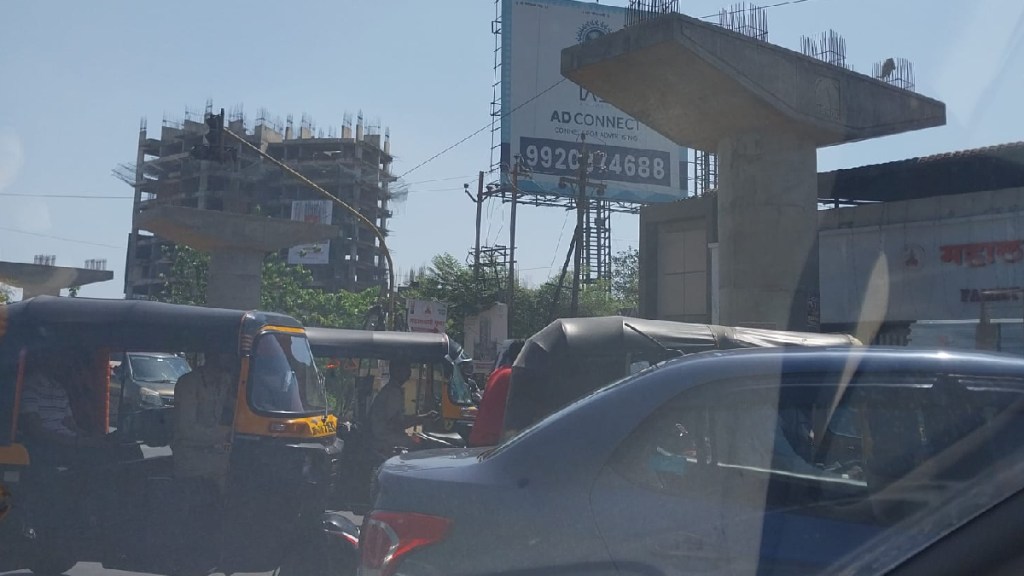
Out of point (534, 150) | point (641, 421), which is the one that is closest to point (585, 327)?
point (641, 421)

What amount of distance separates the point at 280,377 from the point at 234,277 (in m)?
21.4

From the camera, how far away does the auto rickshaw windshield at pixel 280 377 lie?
24.7ft

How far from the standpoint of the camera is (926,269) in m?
20.9

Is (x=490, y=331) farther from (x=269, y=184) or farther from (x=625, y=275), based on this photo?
(x=269, y=184)

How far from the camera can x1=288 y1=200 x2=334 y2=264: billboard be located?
7525cm

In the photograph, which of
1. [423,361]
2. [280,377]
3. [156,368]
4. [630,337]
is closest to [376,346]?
[423,361]

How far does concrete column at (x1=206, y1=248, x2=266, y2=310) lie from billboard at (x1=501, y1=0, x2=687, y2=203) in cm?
1156

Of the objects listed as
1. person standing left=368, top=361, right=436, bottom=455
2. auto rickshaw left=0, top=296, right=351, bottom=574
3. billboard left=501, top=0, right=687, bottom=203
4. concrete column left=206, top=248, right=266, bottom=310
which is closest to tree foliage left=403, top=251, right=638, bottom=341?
billboard left=501, top=0, right=687, bottom=203

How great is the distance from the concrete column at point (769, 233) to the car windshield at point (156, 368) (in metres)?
10.9

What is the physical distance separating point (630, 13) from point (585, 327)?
42.4 feet

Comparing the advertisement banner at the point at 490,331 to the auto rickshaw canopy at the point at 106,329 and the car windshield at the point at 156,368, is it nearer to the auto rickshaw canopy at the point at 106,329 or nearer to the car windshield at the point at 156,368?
the car windshield at the point at 156,368

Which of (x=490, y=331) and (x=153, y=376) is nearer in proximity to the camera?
(x=153, y=376)

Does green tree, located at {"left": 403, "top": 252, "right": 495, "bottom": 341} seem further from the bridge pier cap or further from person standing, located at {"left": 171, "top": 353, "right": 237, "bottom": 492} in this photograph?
person standing, located at {"left": 171, "top": 353, "right": 237, "bottom": 492}

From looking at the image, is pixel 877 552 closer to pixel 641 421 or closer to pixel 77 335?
pixel 641 421
